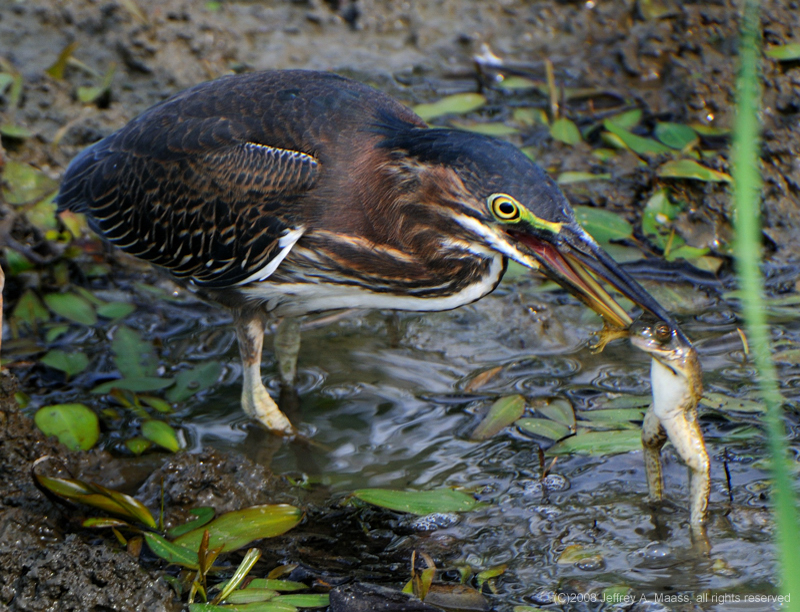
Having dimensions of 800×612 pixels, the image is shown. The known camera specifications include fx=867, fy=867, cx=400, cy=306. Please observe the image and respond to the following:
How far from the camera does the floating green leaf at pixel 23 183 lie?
5.77 meters

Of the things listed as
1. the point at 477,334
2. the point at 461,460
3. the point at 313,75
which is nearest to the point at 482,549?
the point at 461,460

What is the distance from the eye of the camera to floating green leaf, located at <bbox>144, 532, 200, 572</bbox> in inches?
135

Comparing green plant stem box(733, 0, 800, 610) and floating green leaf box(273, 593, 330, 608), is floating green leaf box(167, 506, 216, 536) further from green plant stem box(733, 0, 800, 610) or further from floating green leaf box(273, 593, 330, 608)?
green plant stem box(733, 0, 800, 610)

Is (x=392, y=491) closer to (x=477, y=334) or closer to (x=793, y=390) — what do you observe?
(x=477, y=334)

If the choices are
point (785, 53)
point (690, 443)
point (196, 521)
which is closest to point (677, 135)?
point (785, 53)

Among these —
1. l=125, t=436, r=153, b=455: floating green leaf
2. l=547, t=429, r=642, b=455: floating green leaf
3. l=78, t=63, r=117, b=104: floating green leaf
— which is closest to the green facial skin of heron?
l=547, t=429, r=642, b=455: floating green leaf

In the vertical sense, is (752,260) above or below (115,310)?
above

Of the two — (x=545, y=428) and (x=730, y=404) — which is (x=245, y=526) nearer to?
(x=545, y=428)

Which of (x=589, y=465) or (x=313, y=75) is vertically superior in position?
(x=313, y=75)

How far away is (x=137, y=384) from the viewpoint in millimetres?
4824

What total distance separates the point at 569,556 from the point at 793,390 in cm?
171

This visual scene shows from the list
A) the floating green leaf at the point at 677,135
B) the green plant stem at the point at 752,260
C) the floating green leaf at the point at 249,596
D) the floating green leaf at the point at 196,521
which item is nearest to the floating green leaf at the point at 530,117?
the floating green leaf at the point at 677,135

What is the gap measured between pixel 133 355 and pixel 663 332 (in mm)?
3145

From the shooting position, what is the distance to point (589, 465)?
4.04 m
